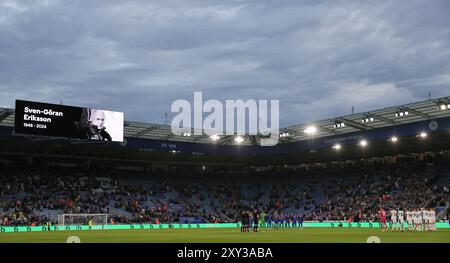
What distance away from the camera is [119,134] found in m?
60.3

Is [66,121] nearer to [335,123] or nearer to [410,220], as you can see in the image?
[335,123]

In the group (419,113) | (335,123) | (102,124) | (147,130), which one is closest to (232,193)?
(147,130)

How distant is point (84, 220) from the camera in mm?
60969

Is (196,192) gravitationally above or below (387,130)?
below

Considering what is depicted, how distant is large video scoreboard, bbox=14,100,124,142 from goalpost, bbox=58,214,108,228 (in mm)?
9459

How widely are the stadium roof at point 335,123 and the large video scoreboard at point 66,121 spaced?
4.29m

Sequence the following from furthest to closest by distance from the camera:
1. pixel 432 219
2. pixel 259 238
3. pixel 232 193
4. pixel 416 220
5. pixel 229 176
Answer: pixel 229 176 < pixel 232 193 < pixel 416 220 < pixel 432 219 < pixel 259 238

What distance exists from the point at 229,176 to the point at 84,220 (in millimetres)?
33544

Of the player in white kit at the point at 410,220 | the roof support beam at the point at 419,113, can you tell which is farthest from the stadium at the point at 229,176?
the player in white kit at the point at 410,220

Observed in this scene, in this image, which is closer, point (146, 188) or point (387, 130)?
point (387, 130)

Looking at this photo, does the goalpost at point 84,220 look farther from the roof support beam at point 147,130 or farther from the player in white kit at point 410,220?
the player in white kit at point 410,220

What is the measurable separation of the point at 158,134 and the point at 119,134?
40.7 feet
